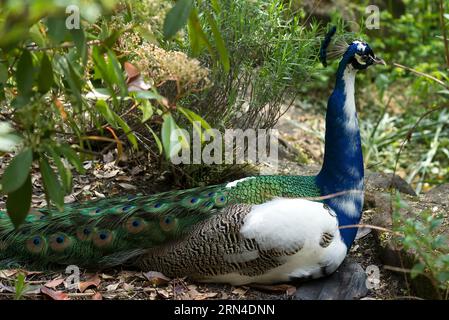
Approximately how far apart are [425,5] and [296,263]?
490 centimetres

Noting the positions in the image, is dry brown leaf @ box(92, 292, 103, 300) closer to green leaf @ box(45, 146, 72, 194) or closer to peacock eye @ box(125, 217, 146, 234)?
peacock eye @ box(125, 217, 146, 234)

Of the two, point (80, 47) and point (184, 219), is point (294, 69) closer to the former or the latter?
point (184, 219)

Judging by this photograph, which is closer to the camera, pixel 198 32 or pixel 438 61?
pixel 198 32

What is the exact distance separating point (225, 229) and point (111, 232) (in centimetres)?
46

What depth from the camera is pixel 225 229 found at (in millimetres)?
2654

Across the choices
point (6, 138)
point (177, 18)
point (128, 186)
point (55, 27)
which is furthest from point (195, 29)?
point (128, 186)

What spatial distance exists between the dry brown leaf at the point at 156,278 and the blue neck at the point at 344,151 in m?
0.74

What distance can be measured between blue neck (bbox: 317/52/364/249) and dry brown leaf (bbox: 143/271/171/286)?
736 millimetres

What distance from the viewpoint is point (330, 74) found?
6195mm

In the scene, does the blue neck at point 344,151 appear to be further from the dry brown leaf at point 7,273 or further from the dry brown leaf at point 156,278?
the dry brown leaf at point 7,273

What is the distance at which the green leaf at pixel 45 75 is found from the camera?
1875 millimetres

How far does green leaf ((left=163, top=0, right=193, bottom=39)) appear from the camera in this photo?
171 centimetres
